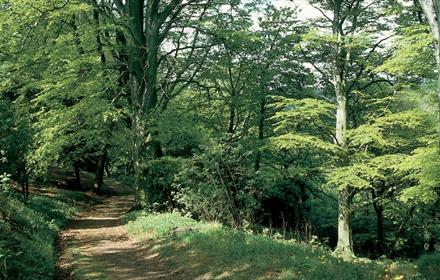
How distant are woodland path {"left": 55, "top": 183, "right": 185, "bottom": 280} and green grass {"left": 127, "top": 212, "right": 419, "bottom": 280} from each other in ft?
1.27

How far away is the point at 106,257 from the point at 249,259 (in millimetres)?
4730

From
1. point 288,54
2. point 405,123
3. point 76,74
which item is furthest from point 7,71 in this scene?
point 405,123

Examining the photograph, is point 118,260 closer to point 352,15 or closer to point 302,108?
point 302,108

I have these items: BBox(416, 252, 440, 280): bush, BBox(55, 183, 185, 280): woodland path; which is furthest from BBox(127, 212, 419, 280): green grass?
BBox(416, 252, 440, 280): bush

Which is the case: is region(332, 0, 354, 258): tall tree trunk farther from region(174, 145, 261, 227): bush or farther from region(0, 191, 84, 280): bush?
region(0, 191, 84, 280): bush

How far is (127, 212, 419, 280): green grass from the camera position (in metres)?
8.32

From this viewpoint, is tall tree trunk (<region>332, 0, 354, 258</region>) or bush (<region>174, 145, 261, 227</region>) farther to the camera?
tall tree trunk (<region>332, 0, 354, 258</region>)

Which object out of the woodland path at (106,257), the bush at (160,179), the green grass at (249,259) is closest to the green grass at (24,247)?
the woodland path at (106,257)

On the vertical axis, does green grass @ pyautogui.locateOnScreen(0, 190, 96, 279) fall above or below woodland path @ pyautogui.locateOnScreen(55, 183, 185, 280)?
above

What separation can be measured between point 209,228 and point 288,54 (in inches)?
649

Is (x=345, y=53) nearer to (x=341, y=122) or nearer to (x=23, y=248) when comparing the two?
(x=341, y=122)

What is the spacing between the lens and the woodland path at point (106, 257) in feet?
33.8

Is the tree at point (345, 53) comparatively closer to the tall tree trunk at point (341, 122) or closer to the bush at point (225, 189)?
the tall tree trunk at point (341, 122)

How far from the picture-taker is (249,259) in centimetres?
949
